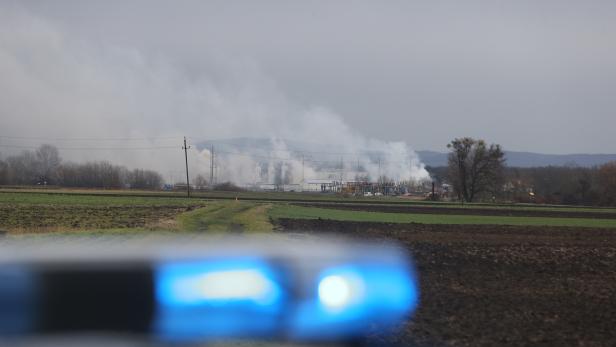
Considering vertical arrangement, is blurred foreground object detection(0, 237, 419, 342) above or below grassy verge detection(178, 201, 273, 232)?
above

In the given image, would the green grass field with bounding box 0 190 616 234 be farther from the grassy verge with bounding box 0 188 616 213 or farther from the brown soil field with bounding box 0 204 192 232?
the grassy verge with bounding box 0 188 616 213

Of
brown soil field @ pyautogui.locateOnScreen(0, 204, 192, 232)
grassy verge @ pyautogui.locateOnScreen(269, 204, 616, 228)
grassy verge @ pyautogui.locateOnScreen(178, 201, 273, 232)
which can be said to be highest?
brown soil field @ pyautogui.locateOnScreen(0, 204, 192, 232)

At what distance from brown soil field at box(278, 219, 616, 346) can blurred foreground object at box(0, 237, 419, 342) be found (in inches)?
50.6

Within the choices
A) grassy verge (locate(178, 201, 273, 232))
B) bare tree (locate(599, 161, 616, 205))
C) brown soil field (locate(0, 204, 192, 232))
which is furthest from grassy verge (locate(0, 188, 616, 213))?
grassy verge (locate(178, 201, 273, 232))

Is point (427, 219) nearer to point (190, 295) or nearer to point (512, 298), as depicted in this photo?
point (512, 298)

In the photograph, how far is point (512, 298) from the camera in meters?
12.2

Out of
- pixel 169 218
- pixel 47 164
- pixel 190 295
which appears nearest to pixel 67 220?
pixel 169 218

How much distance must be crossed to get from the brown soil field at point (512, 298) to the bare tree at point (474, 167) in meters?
91.4

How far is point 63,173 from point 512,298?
442ft

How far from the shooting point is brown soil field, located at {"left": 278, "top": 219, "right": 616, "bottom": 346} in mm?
8539

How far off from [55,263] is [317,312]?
2.84 m

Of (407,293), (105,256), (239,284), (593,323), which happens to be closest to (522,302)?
(593,323)

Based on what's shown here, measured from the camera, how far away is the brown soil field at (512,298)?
854 centimetres

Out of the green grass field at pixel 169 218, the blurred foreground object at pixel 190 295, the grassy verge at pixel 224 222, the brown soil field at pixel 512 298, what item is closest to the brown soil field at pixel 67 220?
the green grass field at pixel 169 218
